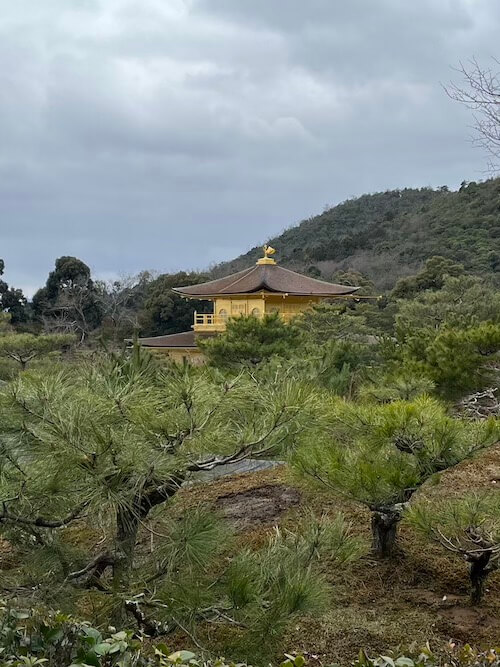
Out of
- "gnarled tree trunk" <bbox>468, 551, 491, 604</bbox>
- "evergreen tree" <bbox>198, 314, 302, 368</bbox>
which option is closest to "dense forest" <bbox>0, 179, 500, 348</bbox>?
"evergreen tree" <bbox>198, 314, 302, 368</bbox>

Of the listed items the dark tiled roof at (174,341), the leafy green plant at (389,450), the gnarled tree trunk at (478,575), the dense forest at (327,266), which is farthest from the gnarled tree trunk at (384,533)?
the dense forest at (327,266)

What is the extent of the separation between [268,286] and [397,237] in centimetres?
1629

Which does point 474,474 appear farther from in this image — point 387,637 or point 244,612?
point 244,612

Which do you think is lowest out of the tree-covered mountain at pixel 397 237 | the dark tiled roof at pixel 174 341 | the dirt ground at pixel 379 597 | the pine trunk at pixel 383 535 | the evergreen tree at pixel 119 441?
the dirt ground at pixel 379 597

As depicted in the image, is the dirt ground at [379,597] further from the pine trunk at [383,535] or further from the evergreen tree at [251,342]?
the evergreen tree at [251,342]

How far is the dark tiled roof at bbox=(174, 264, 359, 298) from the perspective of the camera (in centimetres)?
1395

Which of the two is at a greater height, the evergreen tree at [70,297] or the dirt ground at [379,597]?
the evergreen tree at [70,297]

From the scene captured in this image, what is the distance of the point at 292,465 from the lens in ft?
7.62

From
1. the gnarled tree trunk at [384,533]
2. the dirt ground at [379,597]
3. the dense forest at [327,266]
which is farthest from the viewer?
the dense forest at [327,266]

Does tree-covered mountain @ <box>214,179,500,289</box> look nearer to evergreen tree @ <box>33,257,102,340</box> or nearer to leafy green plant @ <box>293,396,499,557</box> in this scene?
evergreen tree @ <box>33,257,102,340</box>

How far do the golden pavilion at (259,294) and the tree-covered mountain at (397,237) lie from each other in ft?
24.7

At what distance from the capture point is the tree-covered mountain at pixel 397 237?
77.6 ft

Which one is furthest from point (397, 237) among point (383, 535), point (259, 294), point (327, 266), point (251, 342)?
point (383, 535)

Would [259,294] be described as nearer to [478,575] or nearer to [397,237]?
[478,575]
